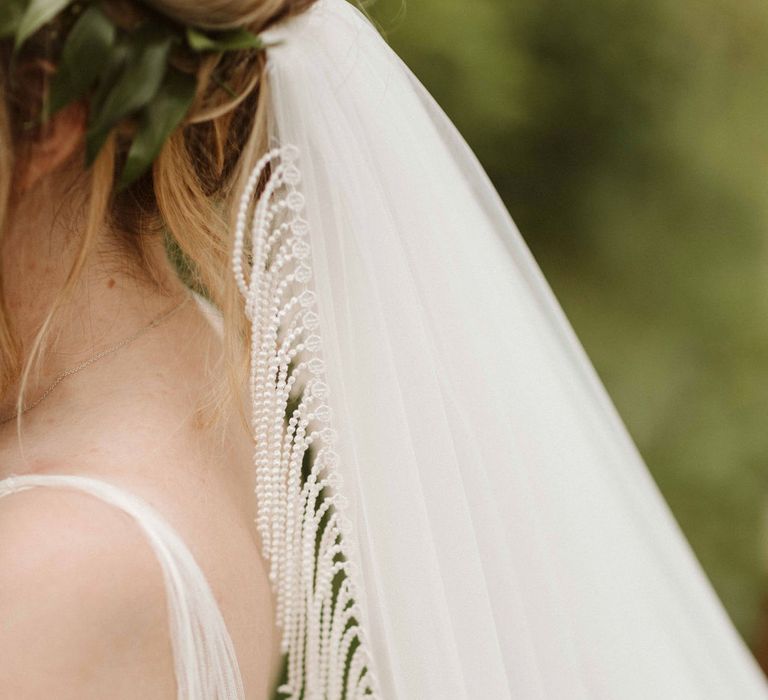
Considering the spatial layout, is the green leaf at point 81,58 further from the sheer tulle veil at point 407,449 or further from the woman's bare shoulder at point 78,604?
the woman's bare shoulder at point 78,604

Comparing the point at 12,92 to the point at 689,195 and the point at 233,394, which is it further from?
the point at 689,195

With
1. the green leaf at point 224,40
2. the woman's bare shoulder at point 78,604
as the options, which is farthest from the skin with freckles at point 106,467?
the green leaf at point 224,40

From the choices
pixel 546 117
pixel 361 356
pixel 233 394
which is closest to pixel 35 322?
pixel 233 394

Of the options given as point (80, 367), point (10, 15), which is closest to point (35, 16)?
point (10, 15)

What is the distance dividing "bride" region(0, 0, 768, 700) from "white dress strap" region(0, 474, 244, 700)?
0.04 ft

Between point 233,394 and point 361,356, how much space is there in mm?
146

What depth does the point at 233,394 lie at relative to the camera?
1038mm

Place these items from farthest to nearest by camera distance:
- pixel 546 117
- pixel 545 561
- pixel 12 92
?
pixel 546 117 < pixel 545 561 < pixel 12 92

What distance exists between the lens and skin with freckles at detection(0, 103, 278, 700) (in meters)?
0.81

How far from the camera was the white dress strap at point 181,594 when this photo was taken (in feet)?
2.81

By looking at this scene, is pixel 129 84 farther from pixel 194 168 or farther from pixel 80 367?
pixel 80 367

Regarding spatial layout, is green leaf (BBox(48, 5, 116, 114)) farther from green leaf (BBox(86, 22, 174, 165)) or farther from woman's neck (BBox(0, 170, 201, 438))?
woman's neck (BBox(0, 170, 201, 438))

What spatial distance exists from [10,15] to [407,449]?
0.56 m

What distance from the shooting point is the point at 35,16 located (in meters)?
0.82
